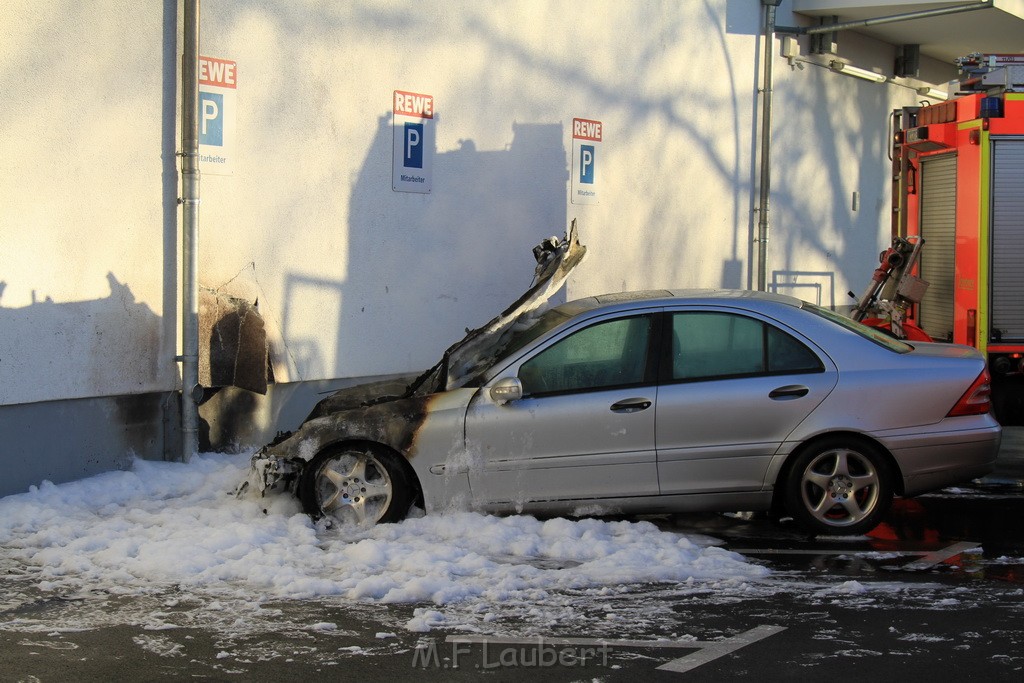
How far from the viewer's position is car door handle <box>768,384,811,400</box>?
7371 mm

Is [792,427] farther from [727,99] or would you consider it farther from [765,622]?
[727,99]

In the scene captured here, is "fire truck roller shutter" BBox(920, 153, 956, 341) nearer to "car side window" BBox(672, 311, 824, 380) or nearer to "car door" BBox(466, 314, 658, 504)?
"car side window" BBox(672, 311, 824, 380)

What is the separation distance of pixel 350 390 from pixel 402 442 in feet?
4.61

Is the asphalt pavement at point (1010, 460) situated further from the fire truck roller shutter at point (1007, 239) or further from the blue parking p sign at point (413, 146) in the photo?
the blue parking p sign at point (413, 146)

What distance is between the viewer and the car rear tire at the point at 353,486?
741 cm

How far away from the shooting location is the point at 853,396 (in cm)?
739

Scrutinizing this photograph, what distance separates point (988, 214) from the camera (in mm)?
11352

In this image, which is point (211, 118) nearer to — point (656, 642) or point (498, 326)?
point (498, 326)

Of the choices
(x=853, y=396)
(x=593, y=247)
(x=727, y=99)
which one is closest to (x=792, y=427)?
(x=853, y=396)

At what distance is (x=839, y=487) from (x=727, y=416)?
0.79 m

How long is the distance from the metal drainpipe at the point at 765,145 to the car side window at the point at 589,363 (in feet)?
25.9

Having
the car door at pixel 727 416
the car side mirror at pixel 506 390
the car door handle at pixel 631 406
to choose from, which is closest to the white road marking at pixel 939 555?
the car door at pixel 727 416

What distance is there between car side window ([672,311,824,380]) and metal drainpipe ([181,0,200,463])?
3710 mm

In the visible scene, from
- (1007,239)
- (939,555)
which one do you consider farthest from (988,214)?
(939,555)
